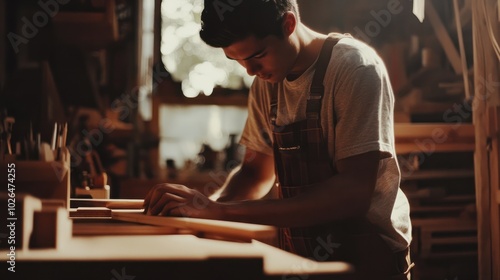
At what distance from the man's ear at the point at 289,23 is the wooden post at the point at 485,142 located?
1.32m

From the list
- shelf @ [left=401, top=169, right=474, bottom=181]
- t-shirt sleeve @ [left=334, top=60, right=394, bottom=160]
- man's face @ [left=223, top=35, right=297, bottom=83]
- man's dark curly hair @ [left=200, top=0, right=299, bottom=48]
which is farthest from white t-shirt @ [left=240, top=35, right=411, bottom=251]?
shelf @ [left=401, top=169, right=474, bottom=181]

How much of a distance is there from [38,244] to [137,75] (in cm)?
660

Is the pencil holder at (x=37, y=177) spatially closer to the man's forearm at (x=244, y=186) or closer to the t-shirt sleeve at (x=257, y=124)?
the man's forearm at (x=244, y=186)

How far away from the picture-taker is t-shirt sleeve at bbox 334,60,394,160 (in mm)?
2242

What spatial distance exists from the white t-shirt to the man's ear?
0.57 ft

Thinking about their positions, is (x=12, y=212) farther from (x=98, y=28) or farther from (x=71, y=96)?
(x=71, y=96)

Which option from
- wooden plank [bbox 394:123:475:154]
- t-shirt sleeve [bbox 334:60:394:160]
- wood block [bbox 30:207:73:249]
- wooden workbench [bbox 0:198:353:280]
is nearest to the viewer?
wooden workbench [bbox 0:198:353:280]

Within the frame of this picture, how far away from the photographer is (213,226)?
5.69 ft

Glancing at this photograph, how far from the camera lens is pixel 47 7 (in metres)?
3.78

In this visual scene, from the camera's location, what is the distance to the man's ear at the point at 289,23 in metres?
2.43

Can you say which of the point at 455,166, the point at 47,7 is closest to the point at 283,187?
the point at 47,7

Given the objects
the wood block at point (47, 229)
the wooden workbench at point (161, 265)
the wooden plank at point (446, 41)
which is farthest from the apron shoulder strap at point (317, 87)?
the wooden plank at point (446, 41)

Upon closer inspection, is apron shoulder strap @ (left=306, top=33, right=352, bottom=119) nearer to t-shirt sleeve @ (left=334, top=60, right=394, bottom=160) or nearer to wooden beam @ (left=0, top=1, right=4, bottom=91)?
t-shirt sleeve @ (left=334, top=60, right=394, bottom=160)

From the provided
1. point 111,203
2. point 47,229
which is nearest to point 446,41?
point 111,203
